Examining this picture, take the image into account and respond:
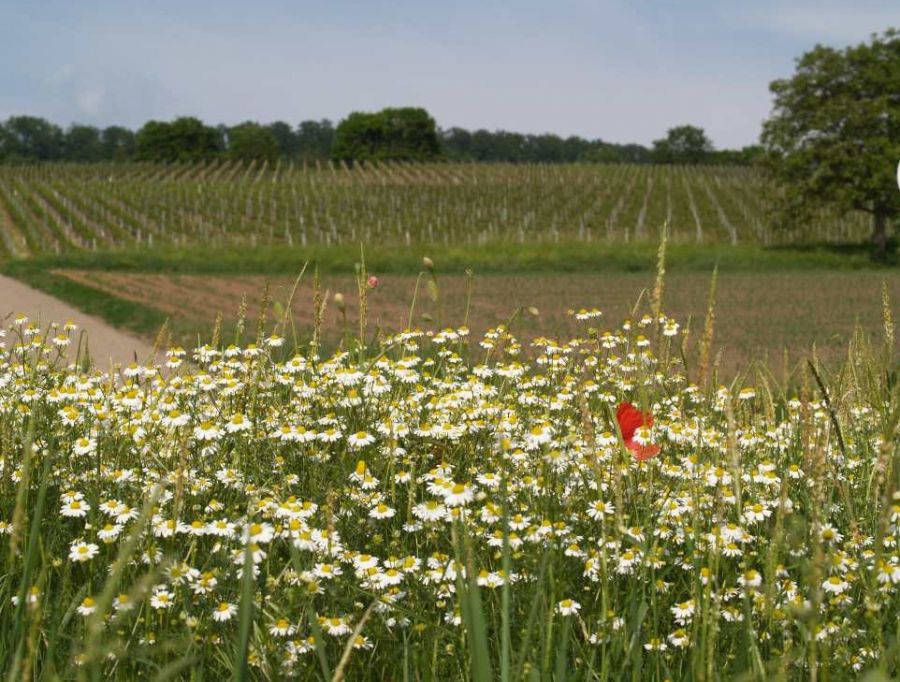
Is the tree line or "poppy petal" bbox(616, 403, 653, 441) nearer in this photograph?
"poppy petal" bbox(616, 403, 653, 441)

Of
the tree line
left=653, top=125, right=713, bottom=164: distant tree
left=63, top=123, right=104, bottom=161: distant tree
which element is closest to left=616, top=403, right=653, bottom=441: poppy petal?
the tree line

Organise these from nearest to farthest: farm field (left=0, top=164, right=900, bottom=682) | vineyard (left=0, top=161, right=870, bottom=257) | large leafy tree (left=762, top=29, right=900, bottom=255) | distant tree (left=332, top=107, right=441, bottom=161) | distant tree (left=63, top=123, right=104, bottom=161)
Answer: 1. farm field (left=0, top=164, right=900, bottom=682)
2. large leafy tree (left=762, top=29, right=900, bottom=255)
3. vineyard (left=0, top=161, right=870, bottom=257)
4. distant tree (left=332, top=107, right=441, bottom=161)
5. distant tree (left=63, top=123, right=104, bottom=161)

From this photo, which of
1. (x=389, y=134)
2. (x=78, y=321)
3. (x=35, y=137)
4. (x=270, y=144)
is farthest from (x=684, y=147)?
(x=78, y=321)

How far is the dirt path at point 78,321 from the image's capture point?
37.8 feet

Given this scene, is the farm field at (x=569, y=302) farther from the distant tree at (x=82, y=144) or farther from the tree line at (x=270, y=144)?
the distant tree at (x=82, y=144)

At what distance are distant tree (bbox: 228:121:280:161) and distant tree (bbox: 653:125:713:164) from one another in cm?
5655

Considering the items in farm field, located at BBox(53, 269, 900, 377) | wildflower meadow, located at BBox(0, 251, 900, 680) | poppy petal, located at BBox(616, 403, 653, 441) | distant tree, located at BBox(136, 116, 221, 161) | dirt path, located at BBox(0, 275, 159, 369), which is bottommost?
dirt path, located at BBox(0, 275, 159, 369)

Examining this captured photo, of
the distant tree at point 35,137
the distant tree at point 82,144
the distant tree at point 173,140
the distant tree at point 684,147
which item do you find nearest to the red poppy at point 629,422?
the distant tree at point 173,140

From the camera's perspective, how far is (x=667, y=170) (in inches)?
2825

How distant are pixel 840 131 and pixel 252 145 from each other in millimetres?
90650

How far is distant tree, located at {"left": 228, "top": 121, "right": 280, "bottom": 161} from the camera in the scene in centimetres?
11475

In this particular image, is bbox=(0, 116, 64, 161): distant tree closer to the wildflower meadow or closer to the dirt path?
the dirt path

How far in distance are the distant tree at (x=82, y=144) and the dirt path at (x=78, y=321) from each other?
503 feet

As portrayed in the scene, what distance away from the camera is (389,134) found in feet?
422
